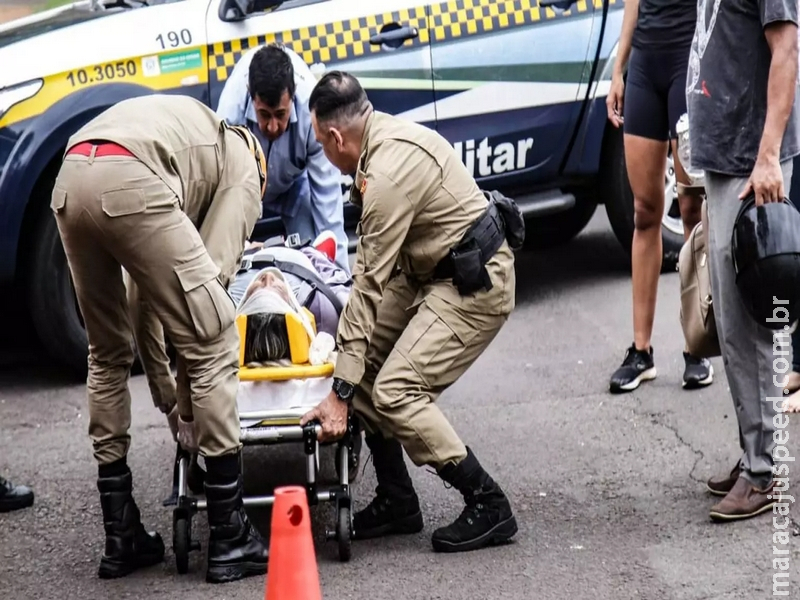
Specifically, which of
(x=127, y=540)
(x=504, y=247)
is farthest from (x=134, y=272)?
(x=504, y=247)

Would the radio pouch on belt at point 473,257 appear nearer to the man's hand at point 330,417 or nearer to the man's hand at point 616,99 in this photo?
the man's hand at point 330,417

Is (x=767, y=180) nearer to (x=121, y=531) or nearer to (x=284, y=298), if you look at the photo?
(x=284, y=298)

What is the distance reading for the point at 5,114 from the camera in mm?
5875

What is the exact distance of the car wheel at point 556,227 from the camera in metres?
7.99

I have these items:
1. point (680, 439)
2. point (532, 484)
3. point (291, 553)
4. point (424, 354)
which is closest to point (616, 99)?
point (680, 439)

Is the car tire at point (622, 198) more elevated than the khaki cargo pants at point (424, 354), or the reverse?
the khaki cargo pants at point (424, 354)

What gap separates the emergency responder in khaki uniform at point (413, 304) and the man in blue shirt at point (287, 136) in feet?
2.96

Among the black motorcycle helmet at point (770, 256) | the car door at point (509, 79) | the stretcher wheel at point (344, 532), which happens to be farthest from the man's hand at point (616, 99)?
the stretcher wheel at point (344, 532)

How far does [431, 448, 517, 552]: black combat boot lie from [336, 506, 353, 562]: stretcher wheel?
0.29 metres

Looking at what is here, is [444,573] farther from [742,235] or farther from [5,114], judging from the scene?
[5,114]

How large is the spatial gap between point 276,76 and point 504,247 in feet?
4.20

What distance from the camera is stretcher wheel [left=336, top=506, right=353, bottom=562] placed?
14.1 feet

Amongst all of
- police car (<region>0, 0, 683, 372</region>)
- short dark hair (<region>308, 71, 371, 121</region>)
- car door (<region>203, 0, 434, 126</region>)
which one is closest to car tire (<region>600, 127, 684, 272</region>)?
police car (<region>0, 0, 683, 372</region>)

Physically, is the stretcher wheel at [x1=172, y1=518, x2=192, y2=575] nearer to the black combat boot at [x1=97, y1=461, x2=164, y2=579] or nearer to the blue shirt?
the black combat boot at [x1=97, y1=461, x2=164, y2=579]
